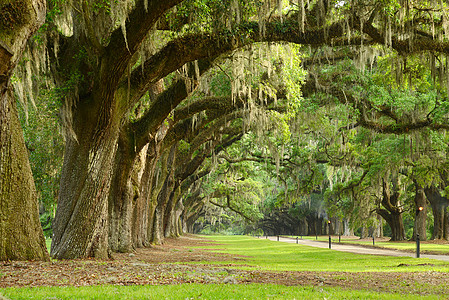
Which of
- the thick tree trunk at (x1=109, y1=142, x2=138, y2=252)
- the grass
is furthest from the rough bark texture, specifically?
the grass

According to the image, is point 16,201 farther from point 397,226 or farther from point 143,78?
point 397,226

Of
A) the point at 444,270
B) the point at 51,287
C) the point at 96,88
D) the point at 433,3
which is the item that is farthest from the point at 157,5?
the point at 444,270

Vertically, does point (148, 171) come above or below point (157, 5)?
below

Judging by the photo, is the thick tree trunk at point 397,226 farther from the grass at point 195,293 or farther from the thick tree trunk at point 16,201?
the thick tree trunk at point 16,201

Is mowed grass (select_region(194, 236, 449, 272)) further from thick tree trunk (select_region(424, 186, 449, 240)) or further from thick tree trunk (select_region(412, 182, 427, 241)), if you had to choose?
thick tree trunk (select_region(424, 186, 449, 240))

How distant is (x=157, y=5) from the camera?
325 inches

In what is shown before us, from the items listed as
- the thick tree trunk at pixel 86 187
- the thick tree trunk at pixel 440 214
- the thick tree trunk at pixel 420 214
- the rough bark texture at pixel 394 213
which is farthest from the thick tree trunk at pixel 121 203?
the thick tree trunk at pixel 440 214

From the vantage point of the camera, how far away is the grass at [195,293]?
4984 millimetres

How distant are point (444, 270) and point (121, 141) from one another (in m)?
9.89

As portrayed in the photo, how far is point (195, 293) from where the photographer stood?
5504 millimetres

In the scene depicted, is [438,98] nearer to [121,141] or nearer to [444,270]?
[444,270]

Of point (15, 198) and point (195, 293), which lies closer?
point (195, 293)

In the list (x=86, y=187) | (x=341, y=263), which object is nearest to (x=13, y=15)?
(x=86, y=187)

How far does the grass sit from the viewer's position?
498 cm
